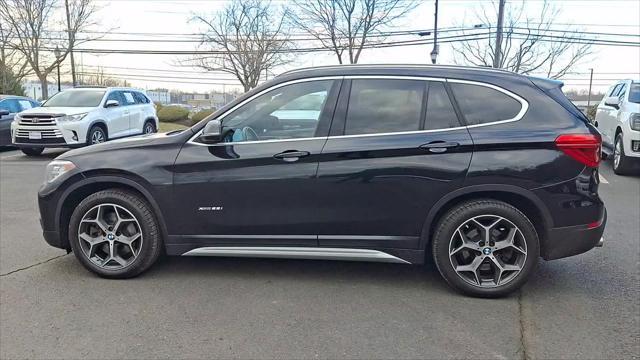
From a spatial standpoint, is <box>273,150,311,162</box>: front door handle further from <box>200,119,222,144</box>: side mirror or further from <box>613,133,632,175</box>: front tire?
<box>613,133,632,175</box>: front tire

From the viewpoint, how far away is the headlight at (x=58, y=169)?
13.8 feet

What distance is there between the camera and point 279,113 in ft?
13.4

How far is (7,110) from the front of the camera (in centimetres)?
1398

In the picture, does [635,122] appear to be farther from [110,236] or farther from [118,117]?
[118,117]

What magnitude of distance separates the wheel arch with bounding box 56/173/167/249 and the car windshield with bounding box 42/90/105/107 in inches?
378

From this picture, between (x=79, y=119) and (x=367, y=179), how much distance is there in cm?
1042

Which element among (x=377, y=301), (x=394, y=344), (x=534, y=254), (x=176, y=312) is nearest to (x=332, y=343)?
(x=394, y=344)

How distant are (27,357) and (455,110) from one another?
332cm

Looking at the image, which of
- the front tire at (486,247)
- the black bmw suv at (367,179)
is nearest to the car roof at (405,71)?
the black bmw suv at (367,179)

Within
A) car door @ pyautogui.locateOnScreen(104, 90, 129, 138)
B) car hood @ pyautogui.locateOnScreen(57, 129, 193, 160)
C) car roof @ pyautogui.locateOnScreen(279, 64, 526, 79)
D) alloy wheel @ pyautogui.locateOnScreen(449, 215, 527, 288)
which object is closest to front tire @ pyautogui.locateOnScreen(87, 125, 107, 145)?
car door @ pyautogui.locateOnScreen(104, 90, 129, 138)

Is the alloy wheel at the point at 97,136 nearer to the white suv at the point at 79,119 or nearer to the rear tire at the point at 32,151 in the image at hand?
the white suv at the point at 79,119

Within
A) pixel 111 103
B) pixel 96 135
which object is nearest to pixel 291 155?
pixel 96 135

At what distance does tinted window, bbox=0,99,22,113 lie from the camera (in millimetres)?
14055

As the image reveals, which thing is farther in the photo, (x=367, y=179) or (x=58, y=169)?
(x=58, y=169)
